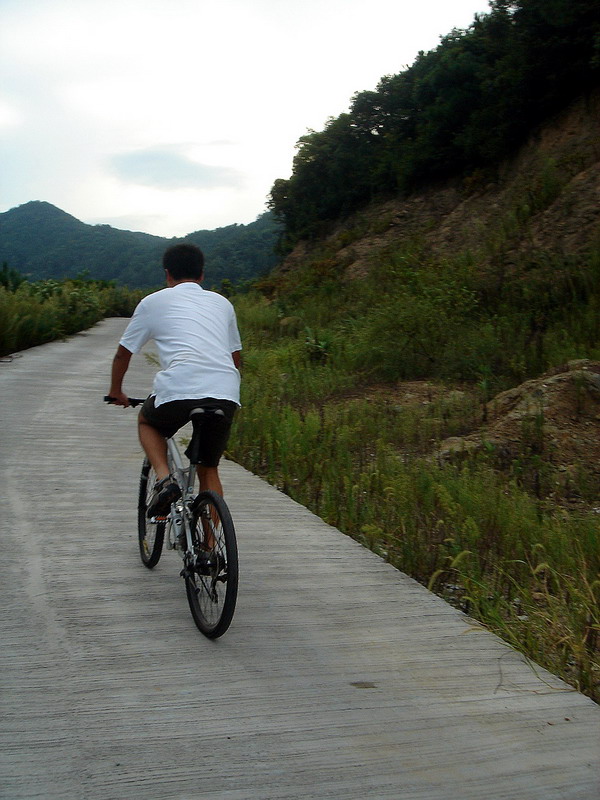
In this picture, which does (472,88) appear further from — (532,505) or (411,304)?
(532,505)

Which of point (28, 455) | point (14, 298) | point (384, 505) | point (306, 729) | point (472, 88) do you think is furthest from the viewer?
point (472, 88)

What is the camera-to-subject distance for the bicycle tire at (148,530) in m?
4.95

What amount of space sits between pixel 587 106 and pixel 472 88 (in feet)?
18.1

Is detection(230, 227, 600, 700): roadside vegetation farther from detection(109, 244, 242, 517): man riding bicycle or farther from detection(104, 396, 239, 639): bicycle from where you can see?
detection(109, 244, 242, 517): man riding bicycle

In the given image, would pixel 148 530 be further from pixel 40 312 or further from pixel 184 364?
Result: pixel 40 312

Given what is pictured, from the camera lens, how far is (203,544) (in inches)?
165

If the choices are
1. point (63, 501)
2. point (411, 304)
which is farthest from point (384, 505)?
point (411, 304)

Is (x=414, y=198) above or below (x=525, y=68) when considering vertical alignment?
below

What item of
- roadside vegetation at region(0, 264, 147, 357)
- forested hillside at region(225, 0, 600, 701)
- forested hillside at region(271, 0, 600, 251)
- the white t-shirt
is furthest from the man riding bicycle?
forested hillside at region(271, 0, 600, 251)

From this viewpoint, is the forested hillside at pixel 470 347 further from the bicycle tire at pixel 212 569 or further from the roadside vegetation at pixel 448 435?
the bicycle tire at pixel 212 569

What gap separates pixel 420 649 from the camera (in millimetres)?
4129

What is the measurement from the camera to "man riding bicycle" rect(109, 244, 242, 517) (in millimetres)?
4328

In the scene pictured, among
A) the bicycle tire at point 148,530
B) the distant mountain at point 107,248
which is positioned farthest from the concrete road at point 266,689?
the distant mountain at point 107,248

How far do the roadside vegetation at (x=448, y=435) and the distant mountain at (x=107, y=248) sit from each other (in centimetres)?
4419
